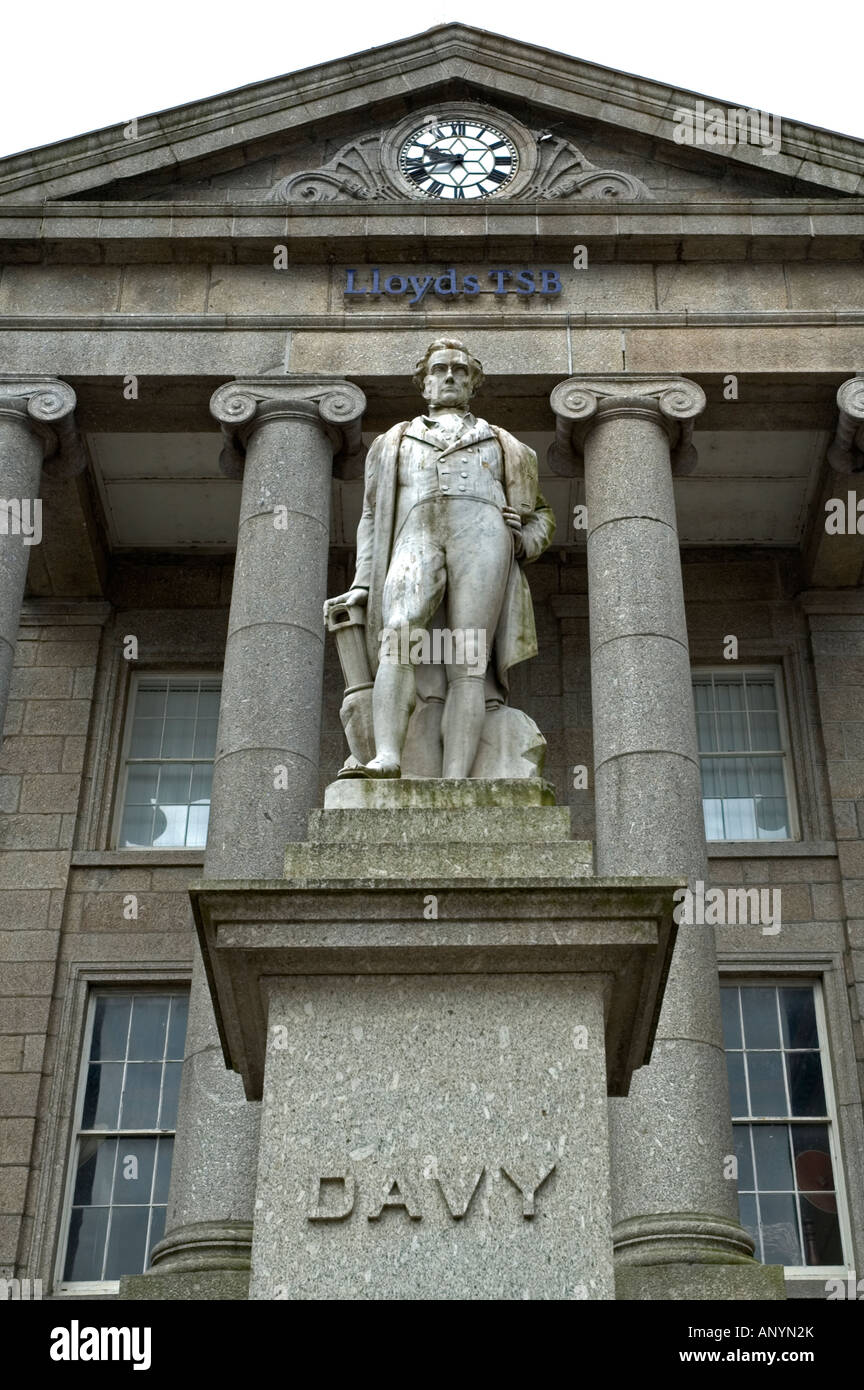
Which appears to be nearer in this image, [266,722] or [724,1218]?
[724,1218]

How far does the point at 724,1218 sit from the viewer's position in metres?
12.3

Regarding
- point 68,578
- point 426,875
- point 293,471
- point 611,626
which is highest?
point 68,578

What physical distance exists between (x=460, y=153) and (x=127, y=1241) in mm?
12774

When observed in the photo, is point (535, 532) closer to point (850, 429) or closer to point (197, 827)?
point (850, 429)

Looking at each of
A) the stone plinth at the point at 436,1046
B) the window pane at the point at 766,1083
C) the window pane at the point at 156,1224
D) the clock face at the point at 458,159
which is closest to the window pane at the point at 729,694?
the window pane at the point at 766,1083

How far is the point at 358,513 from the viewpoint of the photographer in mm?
19969

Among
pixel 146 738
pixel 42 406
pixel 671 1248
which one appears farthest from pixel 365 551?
pixel 146 738

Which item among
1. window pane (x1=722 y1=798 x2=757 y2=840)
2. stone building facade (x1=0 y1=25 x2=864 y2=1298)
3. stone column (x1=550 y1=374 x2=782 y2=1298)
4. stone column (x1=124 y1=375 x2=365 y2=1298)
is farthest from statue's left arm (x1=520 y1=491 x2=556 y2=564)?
window pane (x1=722 y1=798 x2=757 y2=840)

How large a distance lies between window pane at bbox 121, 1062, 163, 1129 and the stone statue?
10876 millimetres

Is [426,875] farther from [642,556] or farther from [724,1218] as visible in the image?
[642,556]

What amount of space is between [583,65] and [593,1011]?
15.8 metres

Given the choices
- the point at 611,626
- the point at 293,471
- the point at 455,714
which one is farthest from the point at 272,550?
the point at 455,714

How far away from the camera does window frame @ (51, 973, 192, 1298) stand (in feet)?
54.4

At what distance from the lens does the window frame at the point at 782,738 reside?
19456 mm
